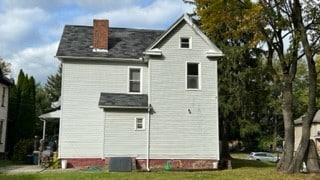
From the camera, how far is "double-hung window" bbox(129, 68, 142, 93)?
29.5 metres

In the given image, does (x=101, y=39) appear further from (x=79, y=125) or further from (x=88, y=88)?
(x=79, y=125)

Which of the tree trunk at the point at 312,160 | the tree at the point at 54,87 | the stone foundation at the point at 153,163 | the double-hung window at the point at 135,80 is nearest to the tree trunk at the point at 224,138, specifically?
the stone foundation at the point at 153,163

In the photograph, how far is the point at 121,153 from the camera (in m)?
27.9

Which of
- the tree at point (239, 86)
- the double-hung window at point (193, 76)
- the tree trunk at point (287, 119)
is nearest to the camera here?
the tree trunk at point (287, 119)

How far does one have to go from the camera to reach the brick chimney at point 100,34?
29688mm

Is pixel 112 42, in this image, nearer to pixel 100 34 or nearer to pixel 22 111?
pixel 100 34

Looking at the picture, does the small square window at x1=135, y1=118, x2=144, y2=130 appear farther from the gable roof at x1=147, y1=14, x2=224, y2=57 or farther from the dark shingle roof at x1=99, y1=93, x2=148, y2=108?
the gable roof at x1=147, y1=14, x2=224, y2=57

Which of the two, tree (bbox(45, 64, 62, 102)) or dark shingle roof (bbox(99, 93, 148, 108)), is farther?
tree (bbox(45, 64, 62, 102))

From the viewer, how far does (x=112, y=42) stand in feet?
101

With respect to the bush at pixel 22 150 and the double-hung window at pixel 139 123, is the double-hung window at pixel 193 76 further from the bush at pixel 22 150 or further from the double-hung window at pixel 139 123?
the bush at pixel 22 150

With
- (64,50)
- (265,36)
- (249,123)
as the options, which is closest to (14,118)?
(64,50)

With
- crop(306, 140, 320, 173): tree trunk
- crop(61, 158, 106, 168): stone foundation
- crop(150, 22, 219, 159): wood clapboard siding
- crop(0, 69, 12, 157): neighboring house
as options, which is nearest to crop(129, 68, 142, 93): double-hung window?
crop(150, 22, 219, 159): wood clapboard siding

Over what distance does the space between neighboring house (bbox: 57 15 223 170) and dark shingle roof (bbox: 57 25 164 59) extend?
0.41 ft

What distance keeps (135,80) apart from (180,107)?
333 centimetres
